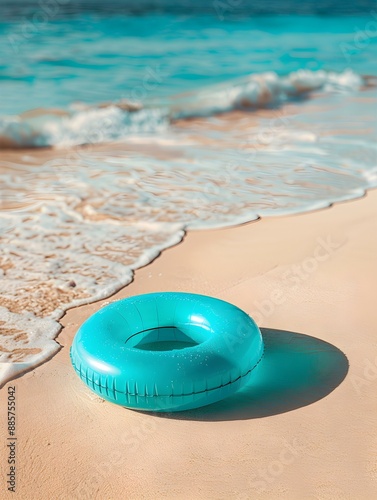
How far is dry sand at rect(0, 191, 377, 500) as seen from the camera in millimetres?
3123

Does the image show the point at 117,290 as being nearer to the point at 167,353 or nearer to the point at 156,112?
the point at 167,353

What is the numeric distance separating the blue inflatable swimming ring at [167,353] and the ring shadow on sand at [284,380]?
0.09 metres

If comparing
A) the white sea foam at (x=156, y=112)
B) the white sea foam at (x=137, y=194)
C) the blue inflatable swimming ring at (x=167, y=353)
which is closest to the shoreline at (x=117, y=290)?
the white sea foam at (x=137, y=194)

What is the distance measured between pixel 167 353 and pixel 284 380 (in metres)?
0.72

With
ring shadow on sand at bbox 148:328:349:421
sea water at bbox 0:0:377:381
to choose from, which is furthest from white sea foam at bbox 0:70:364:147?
ring shadow on sand at bbox 148:328:349:421

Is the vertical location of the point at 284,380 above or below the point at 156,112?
above

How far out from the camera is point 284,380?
12.5 feet

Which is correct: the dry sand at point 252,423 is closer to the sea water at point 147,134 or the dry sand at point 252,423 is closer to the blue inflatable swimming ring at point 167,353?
the blue inflatable swimming ring at point 167,353

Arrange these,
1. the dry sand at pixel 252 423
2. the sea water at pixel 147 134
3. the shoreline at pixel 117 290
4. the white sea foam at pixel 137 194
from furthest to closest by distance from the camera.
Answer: the sea water at pixel 147 134 < the white sea foam at pixel 137 194 < the shoreline at pixel 117 290 < the dry sand at pixel 252 423

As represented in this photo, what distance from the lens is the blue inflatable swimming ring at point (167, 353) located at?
3391 millimetres

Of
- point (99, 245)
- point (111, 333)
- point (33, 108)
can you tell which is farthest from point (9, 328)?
point (33, 108)

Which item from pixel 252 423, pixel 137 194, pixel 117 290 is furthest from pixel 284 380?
pixel 137 194

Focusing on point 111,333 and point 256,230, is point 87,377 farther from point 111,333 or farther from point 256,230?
point 256,230

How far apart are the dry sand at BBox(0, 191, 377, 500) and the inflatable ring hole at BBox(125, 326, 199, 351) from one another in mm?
398
